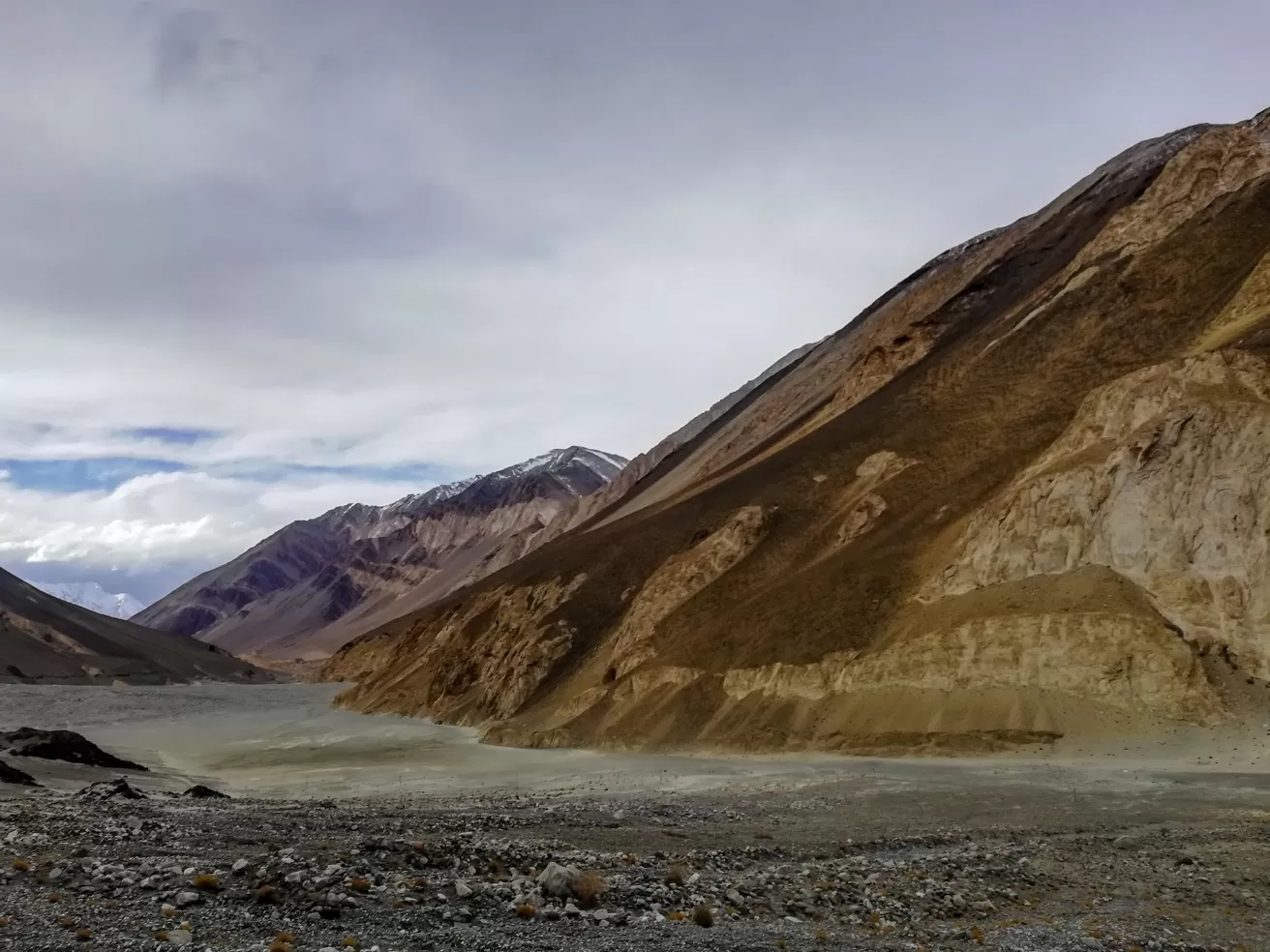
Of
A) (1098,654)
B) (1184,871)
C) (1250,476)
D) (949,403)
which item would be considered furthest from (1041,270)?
(1184,871)

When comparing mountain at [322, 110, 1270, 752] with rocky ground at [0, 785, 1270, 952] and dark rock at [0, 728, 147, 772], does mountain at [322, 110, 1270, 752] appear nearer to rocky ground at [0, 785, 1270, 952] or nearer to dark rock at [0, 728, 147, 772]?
rocky ground at [0, 785, 1270, 952]

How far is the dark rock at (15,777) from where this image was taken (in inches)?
883

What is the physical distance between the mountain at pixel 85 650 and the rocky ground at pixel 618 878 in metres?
108

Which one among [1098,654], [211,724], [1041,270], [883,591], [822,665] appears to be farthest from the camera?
[1041,270]

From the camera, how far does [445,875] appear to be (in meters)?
11.2

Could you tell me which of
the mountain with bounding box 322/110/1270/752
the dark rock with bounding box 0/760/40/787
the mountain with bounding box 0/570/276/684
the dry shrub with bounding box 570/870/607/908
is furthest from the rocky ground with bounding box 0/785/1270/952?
the mountain with bounding box 0/570/276/684

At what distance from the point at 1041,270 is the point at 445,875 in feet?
245

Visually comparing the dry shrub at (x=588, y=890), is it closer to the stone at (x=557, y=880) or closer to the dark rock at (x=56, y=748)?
the stone at (x=557, y=880)

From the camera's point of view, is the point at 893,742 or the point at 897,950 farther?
the point at 893,742

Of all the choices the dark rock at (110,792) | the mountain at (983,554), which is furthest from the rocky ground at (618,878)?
the mountain at (983,554)

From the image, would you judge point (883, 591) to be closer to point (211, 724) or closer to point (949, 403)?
point (949, 403)

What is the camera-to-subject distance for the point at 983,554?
38688mm

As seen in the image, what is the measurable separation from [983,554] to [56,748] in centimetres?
3637

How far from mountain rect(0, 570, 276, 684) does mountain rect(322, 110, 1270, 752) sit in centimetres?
6292
